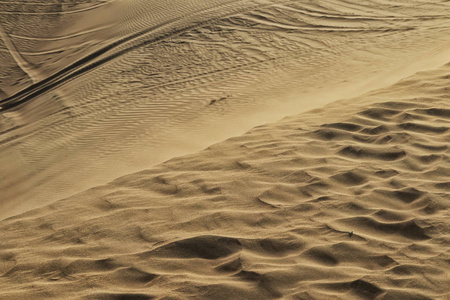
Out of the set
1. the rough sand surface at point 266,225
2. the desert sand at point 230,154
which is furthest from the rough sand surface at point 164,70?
the rough sand surface at point 266,225

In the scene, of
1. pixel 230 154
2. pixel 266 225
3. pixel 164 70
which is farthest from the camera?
pixel 164 70

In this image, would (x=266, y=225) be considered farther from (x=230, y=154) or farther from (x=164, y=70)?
(x=164, y=70)

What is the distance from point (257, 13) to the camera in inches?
414

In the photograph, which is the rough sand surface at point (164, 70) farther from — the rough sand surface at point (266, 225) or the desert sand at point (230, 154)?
the rough sand surface at point (266, 225)

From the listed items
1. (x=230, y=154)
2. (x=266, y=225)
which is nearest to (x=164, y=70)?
(x=230, y=154)

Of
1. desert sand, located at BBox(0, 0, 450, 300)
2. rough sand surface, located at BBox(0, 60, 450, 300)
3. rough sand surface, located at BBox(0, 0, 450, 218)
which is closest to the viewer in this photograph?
rough sand surface, located at BBox(0, 60, 450, 300)

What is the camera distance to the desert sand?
3.21 meters

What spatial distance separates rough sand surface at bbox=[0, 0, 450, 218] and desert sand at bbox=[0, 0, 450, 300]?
0.13 feet

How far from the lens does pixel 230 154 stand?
4824mm

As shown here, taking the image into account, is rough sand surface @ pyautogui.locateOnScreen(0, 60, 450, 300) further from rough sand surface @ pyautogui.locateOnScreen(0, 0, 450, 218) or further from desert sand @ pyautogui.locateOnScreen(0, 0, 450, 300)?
rough sand surface @ pyautogui.locateOnScreen(0, 0, 450, 218)

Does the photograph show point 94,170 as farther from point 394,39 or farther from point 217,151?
point 394,39

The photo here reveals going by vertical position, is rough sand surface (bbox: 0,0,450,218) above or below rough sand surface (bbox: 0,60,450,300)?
above

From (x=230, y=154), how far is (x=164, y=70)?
442 cm

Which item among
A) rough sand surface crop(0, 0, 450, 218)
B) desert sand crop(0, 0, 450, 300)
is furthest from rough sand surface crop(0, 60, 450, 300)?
rough sand surface crop(0, 0, 450, 218)
